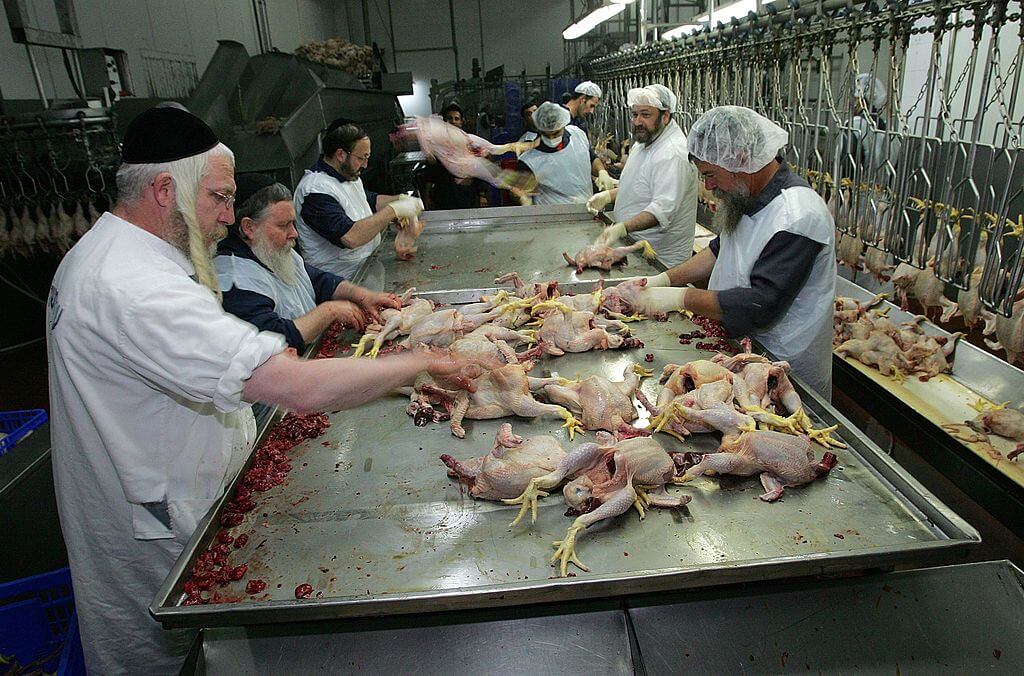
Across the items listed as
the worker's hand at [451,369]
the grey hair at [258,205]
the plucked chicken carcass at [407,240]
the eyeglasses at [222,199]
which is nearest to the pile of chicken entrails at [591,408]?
the worker's hand at [451,369]

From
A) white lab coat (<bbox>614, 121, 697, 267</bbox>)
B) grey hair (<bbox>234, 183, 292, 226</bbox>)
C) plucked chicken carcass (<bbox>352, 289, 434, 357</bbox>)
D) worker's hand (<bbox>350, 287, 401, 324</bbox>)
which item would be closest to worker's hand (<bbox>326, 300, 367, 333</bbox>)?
plucked chicken carcass (<bbox>352, 289, 434, 357</bbox>)

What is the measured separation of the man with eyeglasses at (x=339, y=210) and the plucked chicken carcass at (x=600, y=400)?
8.27 feet

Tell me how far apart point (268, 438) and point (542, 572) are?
126 cm

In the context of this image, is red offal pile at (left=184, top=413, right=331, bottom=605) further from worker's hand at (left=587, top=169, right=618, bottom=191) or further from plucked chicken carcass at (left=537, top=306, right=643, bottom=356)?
worker's hand at (left=587, top=169, right=618, bottom=191)

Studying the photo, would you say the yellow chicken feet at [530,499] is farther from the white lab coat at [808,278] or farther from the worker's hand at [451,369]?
the white lab coat at [808,278]

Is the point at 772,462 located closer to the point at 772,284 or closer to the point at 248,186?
the point at 772,284

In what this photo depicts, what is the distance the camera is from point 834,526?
1858 millimetres

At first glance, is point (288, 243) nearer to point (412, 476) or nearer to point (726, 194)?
point (412, 476)

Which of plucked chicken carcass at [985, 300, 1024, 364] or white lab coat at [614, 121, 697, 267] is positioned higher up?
white lab coat at [614, 121, 697, 267]

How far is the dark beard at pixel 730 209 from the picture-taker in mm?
3059

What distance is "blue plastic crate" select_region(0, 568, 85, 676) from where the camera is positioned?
2416 mm

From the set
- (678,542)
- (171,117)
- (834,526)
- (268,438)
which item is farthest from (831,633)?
(171,117)

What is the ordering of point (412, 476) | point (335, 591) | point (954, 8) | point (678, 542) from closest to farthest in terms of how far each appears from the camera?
1. point (335, 591)
2. point (678, 542)
3. point (412, 476)
4. point (954, 8)

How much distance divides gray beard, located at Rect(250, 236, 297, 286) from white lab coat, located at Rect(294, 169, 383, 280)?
122 cm
